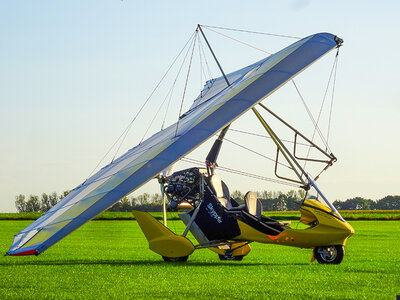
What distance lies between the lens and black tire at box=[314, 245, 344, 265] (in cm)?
1666

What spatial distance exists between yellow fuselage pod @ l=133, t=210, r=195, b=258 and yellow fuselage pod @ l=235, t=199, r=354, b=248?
1.22 meters

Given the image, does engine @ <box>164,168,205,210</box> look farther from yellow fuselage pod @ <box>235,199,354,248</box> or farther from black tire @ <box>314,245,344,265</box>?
black tire @ <box>314,245,344,265</box>

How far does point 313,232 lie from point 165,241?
331 centimetres

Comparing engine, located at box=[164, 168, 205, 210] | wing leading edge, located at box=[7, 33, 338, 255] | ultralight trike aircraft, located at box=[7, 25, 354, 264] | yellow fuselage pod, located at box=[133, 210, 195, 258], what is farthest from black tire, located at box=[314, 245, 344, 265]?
wing leading edge, located at box=[7, 33, 338, 255]

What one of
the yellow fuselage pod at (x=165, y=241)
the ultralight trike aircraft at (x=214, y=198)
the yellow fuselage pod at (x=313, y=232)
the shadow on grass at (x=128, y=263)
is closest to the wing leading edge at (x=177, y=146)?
the ultralight trike aircraft at (x=214, y=198)

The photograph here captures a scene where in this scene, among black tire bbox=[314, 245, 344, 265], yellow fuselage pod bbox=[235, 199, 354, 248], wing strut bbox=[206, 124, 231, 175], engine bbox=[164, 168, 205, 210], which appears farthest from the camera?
wing strut bbox=[206, 124, 231, 175]

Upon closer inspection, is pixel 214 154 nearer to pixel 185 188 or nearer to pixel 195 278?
pixel 185 188

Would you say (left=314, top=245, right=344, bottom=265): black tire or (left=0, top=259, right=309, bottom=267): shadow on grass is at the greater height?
(left=0, top=259, right=309, bottom=267): shadow on grass

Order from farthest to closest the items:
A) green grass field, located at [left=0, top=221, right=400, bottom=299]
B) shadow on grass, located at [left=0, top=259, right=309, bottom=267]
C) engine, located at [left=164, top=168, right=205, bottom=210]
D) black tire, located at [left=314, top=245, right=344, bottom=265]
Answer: engine, located at [left=164, top=168, right=205, bottom=210]
shadow on grass, located at [left=0, top=259, right=309, bottom=267]
black tire, located at [left=314, top=245, right=344, bottom=265]
green grass field, located at [left=0, top=221, right=400, bottom=299]

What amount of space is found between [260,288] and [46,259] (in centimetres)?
856

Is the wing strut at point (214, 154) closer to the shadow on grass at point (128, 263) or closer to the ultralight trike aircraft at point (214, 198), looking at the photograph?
the ultralight trike aircraft at point (214, 198)

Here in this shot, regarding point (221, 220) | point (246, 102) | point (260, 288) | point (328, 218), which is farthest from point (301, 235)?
point (260, 288)

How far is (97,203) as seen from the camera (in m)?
14.1

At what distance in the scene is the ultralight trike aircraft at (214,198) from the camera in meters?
14.5
